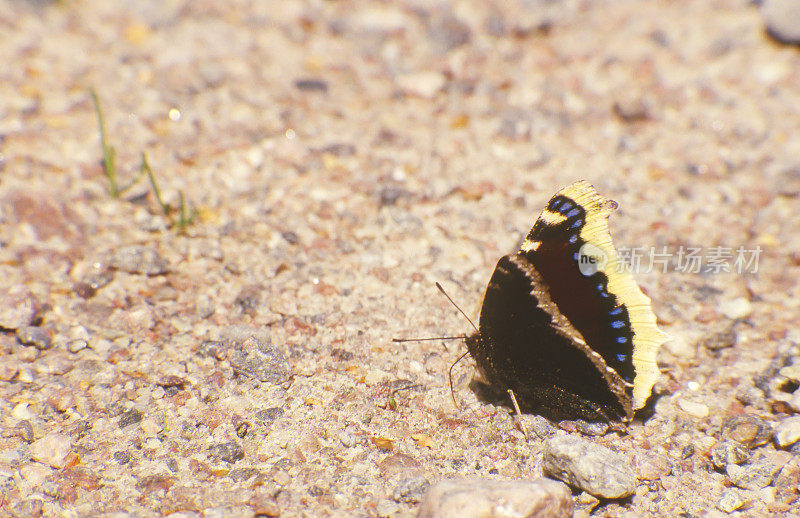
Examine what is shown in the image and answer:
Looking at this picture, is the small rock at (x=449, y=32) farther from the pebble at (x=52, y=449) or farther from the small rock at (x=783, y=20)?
the pebble at (x=52, y=449)

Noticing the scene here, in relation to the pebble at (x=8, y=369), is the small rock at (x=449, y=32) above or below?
above

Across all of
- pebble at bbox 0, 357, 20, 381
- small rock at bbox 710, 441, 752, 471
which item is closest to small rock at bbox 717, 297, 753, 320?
small rock at bbox 710, 441, 752, 471

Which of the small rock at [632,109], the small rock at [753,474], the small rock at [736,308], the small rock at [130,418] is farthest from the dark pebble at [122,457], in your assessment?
the small rock at [632,109]

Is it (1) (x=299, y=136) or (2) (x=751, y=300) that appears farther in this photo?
(1) (x=299, y=136)

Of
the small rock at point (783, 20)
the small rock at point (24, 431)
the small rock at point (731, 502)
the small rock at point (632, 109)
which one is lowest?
the small rock at point (731, 502)

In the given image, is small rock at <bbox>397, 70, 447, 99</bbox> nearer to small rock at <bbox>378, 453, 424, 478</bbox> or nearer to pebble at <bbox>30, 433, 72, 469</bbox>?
small rock at <bbox>378, 453, 424, 478</bbox>

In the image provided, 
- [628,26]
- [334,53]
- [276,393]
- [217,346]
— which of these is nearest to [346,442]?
[276,393]

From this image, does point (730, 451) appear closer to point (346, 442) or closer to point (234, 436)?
point (346, 442)
